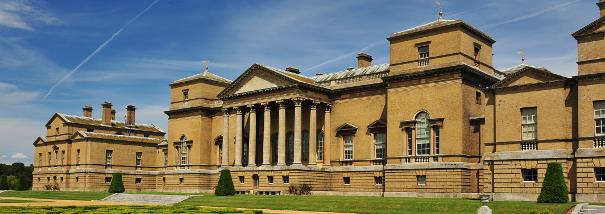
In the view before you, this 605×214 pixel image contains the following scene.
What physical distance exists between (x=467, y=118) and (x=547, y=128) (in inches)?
308

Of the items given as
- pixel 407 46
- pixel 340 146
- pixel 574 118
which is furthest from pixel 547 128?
pixel 340 146

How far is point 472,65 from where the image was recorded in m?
46.8

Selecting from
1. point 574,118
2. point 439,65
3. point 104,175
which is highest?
point 439,65

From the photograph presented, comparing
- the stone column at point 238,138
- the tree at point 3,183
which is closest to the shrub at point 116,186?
the stone column at point 238,138

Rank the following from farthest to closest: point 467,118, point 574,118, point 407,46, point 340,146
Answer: point 340,146 < point 407,46 < point 467,118 < point 574,118

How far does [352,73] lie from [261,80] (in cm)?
796

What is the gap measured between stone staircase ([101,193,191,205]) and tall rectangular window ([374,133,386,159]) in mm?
15671

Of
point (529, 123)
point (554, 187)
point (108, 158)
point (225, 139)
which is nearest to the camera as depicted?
point (554, 187)

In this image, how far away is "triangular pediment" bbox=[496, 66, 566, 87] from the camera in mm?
38656

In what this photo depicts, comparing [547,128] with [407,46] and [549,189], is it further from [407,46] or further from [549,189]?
[407,46]

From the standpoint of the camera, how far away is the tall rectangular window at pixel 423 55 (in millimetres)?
47719

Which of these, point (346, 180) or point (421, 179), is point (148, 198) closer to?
point (346, 180)

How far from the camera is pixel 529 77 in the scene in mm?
39469

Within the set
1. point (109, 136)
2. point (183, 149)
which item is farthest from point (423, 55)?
point (109, 136)
